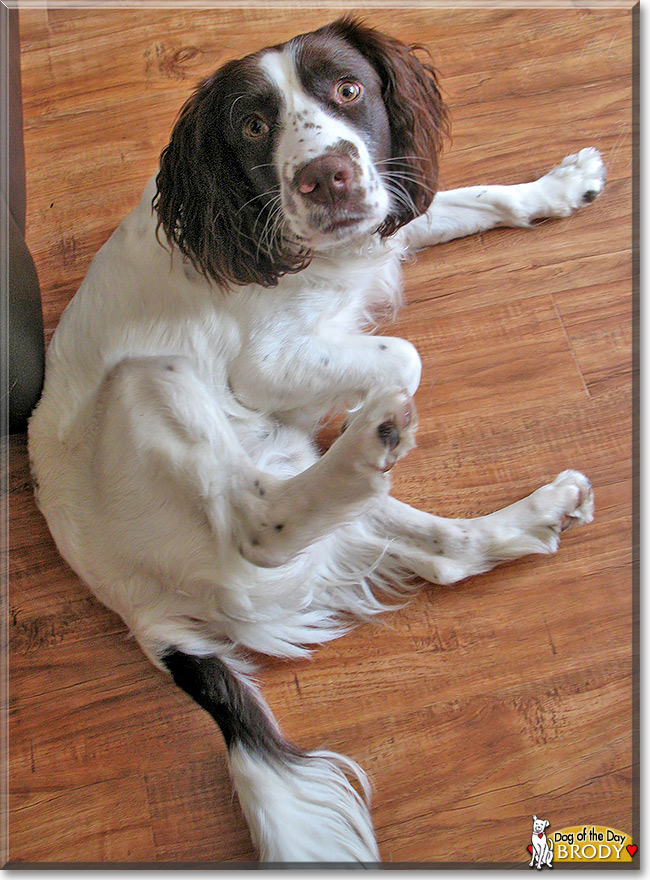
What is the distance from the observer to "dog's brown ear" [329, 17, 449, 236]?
161 cm

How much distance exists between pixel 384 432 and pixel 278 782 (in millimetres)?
717

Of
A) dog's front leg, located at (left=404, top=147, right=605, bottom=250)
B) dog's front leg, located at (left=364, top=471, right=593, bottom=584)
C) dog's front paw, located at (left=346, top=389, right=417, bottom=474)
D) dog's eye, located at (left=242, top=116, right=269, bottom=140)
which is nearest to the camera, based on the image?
dog's front paw, located at (left=346, top=389, right=417, bottom=474)

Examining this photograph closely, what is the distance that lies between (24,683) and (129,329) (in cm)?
87

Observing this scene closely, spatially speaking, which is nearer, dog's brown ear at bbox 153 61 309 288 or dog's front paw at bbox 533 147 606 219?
dog's brown ear at bbox 153 61 309 288

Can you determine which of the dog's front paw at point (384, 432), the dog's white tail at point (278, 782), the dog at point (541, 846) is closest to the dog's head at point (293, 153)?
the dog's front paw at point (384, 432)

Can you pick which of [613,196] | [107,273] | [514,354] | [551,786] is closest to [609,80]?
[613,196]

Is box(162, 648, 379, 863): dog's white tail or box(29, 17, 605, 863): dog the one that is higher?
box(29, 17, 605, 863): dog

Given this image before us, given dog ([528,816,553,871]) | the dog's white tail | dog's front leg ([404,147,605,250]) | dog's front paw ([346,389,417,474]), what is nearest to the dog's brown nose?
dog's front paw ([346,389,417,474])

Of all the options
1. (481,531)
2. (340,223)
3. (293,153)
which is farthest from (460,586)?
(293,153)

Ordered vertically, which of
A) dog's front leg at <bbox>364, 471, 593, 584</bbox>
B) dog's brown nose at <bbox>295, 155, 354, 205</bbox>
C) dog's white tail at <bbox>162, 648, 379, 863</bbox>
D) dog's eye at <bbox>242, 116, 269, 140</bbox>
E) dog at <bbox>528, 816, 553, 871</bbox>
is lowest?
dog at <bbox>528, 816, 553, 871</bbox>

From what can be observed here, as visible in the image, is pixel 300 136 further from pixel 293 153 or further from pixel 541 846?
pixel 541 846

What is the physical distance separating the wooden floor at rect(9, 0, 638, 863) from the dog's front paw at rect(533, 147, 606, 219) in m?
0.05

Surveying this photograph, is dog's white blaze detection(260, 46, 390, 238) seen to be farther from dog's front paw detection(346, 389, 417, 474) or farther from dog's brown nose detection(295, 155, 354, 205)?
dog's front paw detection(346, 389, 417, 474)

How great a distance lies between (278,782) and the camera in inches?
58.2
